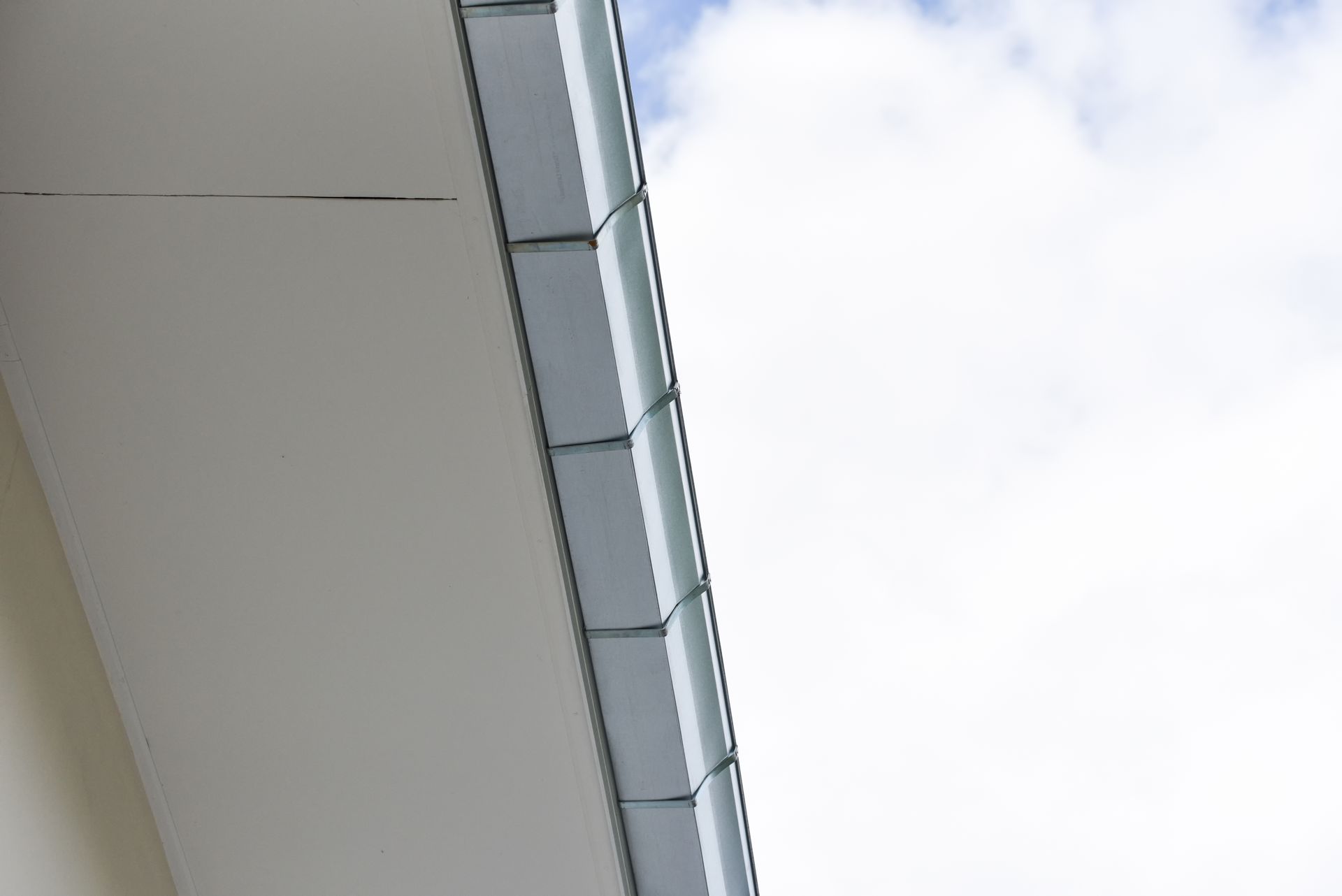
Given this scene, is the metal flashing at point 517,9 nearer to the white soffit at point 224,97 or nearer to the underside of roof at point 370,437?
the underside of roof at point 370,437

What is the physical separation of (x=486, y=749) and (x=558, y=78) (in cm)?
219

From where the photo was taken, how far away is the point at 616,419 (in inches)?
151

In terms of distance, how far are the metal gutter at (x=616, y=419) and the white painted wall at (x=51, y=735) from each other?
1.60 meters

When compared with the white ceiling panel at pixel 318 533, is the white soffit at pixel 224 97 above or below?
above

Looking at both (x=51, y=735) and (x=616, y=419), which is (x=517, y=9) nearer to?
A: (x=616, y=419)

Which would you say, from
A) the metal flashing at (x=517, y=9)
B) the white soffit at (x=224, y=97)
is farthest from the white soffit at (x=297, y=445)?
the metal flashing at (x=517, y=9)

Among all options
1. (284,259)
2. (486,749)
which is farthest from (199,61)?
(486,749)

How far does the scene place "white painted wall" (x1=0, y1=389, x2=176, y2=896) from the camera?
12.3 feet

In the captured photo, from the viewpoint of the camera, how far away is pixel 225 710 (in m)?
4.24

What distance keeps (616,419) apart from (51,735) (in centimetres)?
197

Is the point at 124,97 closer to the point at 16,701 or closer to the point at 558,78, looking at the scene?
the point at 558,78

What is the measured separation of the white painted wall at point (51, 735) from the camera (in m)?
3.74

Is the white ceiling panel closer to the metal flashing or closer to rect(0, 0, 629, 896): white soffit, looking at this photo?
rect(0, 0, 629, 896): white soffit

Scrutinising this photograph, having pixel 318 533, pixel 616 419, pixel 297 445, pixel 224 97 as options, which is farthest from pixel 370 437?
pixel 224 97
